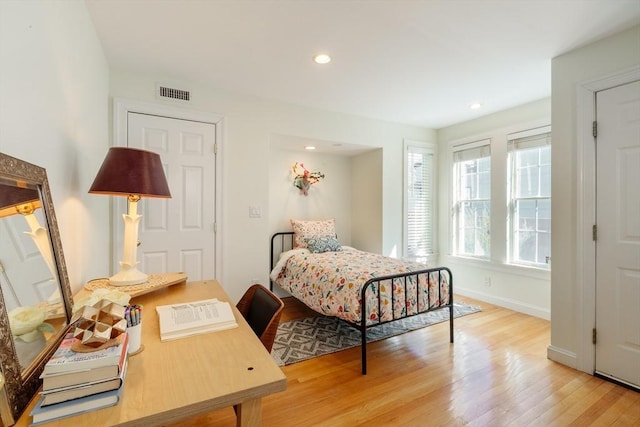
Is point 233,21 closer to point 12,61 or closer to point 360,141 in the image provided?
point 12,61

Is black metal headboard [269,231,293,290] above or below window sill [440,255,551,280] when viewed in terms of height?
above

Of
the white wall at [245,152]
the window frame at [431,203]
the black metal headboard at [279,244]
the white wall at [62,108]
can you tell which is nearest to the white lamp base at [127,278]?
the white wall at [62,108]

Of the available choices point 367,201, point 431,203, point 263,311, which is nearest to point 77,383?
point 263,311

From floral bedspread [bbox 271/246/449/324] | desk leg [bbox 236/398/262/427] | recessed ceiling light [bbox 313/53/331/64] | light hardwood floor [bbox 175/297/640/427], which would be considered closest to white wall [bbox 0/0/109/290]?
desk leg [bbox 236/398/262/427]

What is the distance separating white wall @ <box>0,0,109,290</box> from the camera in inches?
37.0

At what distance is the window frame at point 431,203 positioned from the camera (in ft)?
14.0

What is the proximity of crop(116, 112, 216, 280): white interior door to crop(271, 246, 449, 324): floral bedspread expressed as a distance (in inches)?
39.1

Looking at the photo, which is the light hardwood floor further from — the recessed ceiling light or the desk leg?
the recessed ceiling light

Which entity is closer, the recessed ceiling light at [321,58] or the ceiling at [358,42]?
the ceiling at [358,42]

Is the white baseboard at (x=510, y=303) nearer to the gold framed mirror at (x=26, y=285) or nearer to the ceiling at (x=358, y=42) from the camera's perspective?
the ceiling at (x=358, y=42)

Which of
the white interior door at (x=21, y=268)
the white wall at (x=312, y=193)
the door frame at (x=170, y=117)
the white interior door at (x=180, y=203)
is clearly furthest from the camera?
the white wall at (x=312, y=193)

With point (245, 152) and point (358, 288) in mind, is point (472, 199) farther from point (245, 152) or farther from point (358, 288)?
point (245, 152)

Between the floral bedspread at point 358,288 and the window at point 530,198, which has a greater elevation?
the window at point 530,198

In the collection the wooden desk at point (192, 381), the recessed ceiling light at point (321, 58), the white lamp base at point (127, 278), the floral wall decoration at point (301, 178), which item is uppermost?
the recessed ceiling light at point (321, 58)
